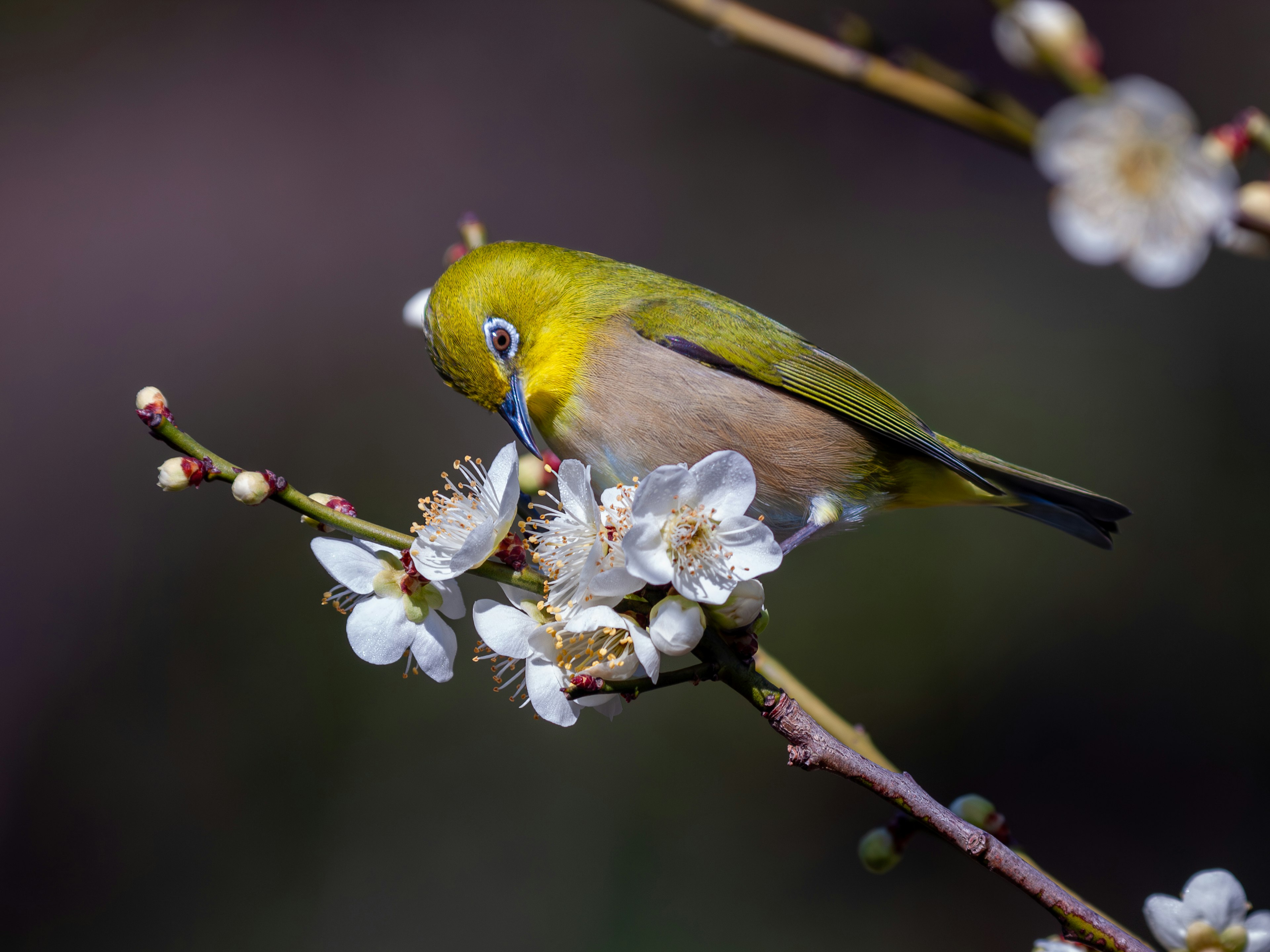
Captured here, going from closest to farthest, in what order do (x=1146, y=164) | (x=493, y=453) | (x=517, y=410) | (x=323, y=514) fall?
(x=323, y=514)
(x=1146, y=164)
(x=517, y=410)
(x=493, y=453)

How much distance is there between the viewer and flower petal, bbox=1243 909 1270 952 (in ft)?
4.27

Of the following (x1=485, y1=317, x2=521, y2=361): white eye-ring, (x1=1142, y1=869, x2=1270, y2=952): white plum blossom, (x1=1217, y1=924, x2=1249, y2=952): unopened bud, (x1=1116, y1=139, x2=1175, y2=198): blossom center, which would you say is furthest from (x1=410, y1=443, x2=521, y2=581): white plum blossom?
(x1=1116, y1=139, x2=1175, y2=198): blossom center

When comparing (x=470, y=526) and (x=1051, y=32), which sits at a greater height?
(x=1051, y=32)

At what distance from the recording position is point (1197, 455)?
510 centimetres

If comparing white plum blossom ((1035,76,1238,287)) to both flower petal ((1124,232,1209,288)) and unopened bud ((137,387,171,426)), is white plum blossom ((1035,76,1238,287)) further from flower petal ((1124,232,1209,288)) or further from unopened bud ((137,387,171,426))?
unopened bud ((137,387,171,426))

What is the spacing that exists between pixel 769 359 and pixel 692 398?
0.26 m

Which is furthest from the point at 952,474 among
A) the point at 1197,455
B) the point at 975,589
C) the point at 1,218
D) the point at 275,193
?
the point at 1,218

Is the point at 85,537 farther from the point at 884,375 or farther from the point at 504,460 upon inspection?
the point at 504,460

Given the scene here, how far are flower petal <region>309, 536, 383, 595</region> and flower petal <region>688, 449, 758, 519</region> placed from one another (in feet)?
1.63

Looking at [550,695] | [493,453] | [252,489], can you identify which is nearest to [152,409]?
[252,489]

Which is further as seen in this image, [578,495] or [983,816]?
[983,816]

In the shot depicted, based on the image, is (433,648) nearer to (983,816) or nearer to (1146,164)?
(983,816)

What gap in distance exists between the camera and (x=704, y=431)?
2.15 m

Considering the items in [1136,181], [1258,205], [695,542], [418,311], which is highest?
[1136,181]
